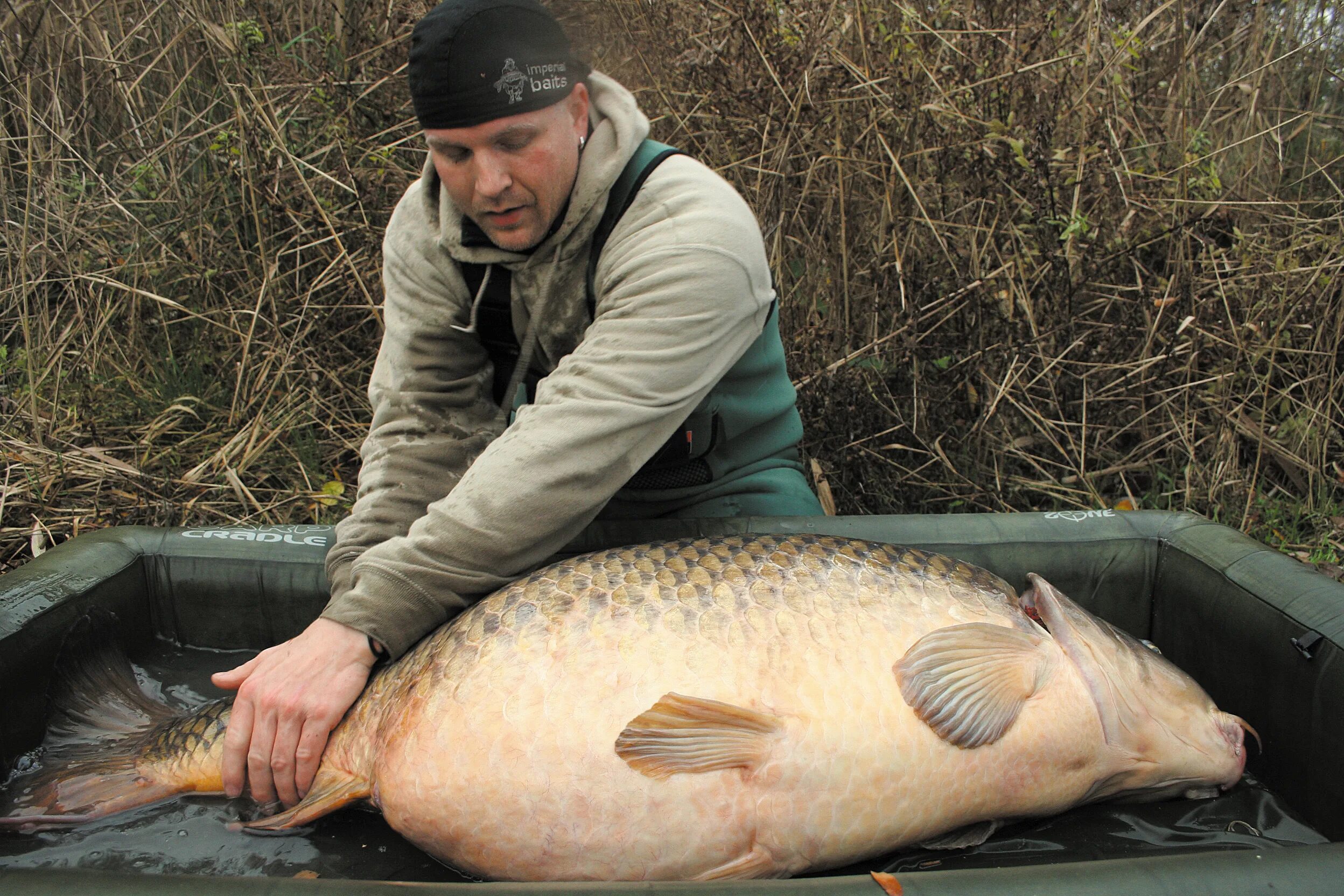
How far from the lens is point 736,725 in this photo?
1.33 meters

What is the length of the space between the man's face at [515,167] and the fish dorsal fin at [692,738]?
101 centimetres

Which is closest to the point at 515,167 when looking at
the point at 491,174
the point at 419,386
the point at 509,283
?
the point at 491,174

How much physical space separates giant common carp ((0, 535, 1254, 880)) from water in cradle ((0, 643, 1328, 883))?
0.04 meters

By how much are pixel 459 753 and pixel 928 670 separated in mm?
676

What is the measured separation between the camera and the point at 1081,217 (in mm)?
2910

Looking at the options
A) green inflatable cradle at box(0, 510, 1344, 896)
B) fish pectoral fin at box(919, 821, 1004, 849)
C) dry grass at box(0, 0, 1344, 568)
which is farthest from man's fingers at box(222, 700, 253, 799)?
dry grass at box(0, 0, 1344, 568)

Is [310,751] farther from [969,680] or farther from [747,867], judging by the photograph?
[969,680]

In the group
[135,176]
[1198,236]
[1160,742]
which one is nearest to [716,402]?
[1160,742]

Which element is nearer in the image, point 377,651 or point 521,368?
point 377,651

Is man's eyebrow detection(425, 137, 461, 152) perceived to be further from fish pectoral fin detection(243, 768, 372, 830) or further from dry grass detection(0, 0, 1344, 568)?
dry grass detection(0, 0, 1344, 568)

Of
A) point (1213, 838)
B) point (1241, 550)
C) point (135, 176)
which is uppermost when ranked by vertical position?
point (135, 176)

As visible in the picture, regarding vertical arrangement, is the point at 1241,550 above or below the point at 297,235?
below

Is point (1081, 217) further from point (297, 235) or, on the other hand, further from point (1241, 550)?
point (297, 235)

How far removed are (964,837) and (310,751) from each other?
1.01 meters
